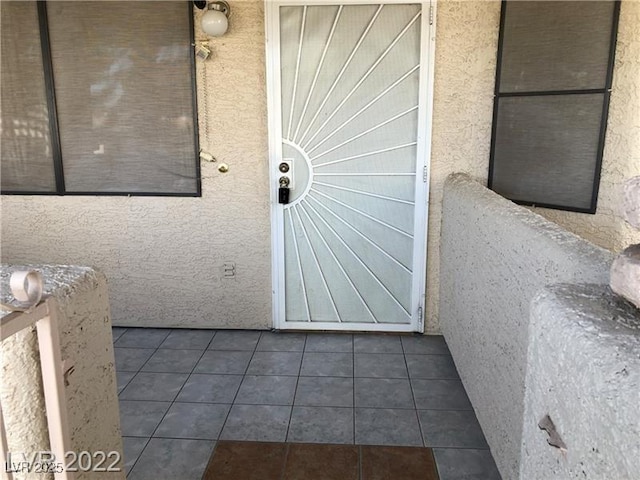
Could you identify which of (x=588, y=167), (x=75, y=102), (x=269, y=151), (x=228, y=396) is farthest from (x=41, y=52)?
(x=588, y=167)

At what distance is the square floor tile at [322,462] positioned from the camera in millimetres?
2082

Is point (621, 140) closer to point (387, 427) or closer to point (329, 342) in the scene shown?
point (387, 427)

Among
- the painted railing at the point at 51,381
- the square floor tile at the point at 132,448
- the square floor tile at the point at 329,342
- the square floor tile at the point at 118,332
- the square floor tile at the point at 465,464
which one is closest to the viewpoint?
the painted railing at the point at 51,381

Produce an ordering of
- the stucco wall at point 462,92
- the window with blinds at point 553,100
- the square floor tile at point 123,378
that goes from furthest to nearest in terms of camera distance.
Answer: the stucco wall at point 462,92
the square floor tile at point 123,378
the window with blinds at point 553,100

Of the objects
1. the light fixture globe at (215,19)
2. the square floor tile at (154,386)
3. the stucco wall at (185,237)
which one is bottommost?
the square floor tile at (154,386)

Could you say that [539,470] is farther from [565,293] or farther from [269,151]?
[269,151]

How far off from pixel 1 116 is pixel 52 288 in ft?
9.64

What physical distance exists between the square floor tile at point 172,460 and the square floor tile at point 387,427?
0.73m

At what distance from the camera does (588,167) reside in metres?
2.57

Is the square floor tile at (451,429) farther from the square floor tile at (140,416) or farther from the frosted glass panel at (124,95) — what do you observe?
the frosted glass panel at (124,95)

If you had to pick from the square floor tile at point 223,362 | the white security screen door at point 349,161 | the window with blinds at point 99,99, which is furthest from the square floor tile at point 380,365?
the window with blinds at point 99,99

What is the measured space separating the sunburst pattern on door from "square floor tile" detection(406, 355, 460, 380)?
0.39m

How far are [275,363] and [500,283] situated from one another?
5.41 ft

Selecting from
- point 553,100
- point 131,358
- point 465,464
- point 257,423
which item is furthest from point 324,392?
point 553,100
